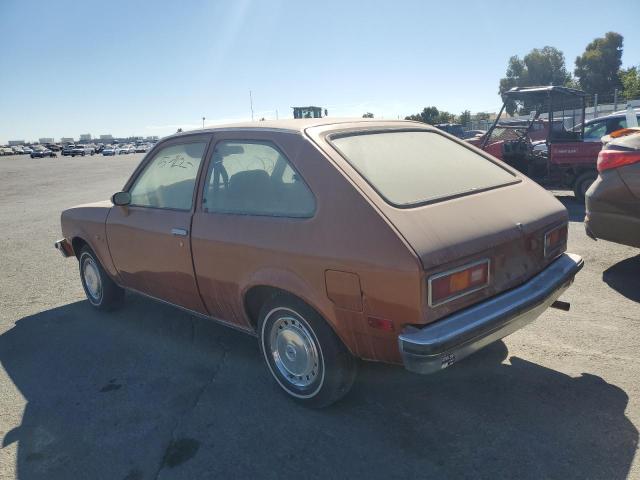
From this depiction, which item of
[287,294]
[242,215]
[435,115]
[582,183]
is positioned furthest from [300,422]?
[435,115]

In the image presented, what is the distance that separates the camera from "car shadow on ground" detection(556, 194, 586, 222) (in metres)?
7.95

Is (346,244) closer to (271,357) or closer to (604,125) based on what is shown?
(271,357)

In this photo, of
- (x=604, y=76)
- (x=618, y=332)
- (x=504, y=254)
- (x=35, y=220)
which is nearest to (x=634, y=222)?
(x=618, y=332)

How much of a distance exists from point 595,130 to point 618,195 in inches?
268

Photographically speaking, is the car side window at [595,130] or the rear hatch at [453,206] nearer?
the rear hatch at [453,206]

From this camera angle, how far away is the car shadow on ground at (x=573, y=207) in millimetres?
7949

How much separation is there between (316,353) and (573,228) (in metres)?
5.65

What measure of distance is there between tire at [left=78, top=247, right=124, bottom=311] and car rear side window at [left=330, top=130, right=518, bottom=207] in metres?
2.91

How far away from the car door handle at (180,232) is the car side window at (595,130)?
31.8 ft

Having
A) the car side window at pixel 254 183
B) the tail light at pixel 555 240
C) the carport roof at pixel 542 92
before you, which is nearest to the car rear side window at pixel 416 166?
the car side window at pixel 254 183

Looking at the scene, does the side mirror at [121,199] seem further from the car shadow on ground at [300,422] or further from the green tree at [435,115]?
the green tree at [435,115]

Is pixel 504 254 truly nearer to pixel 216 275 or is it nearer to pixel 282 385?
pixel 282 385

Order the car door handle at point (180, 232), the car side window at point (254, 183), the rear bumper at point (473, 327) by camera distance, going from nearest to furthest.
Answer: the rear bumper at point (473, 327) < the car side window at point (254, 183) < the car door handle at point (180, 232)

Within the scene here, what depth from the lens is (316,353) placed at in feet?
9.32
